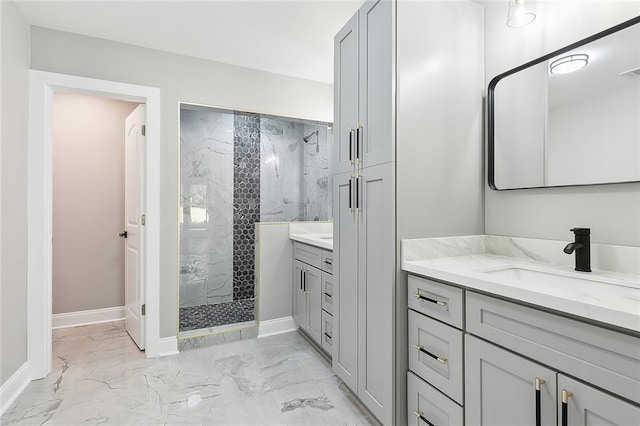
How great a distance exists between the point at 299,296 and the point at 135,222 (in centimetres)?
160

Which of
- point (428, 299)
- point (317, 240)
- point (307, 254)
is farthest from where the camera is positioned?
point (307, 254)

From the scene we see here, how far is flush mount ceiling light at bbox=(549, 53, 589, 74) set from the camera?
1.40 metres

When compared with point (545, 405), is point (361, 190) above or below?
above

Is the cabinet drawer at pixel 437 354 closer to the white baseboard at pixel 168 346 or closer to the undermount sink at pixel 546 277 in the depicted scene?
the undermount sink at pixel 546 277

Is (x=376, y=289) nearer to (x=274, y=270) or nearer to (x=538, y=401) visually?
(x=538, y=401)


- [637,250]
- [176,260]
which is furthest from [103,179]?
[637,250]

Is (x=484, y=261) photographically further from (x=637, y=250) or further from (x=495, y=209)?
(x=637, y=250)

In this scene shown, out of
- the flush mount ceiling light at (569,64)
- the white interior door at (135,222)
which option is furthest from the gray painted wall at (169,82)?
the flush mount ceiling light at (569,64)

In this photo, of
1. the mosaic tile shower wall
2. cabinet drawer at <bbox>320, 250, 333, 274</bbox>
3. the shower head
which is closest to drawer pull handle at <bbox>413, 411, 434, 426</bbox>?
cabinet drawer at <bbox>320, 250, 333, 274</bbox>

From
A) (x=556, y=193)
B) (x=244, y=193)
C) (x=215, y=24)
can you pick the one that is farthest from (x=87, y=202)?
(x=556, y=193)

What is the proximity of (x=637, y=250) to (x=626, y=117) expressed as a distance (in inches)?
20.6

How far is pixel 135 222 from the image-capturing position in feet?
9.32

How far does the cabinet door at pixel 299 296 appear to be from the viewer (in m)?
2.87

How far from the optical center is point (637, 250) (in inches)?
49.6
